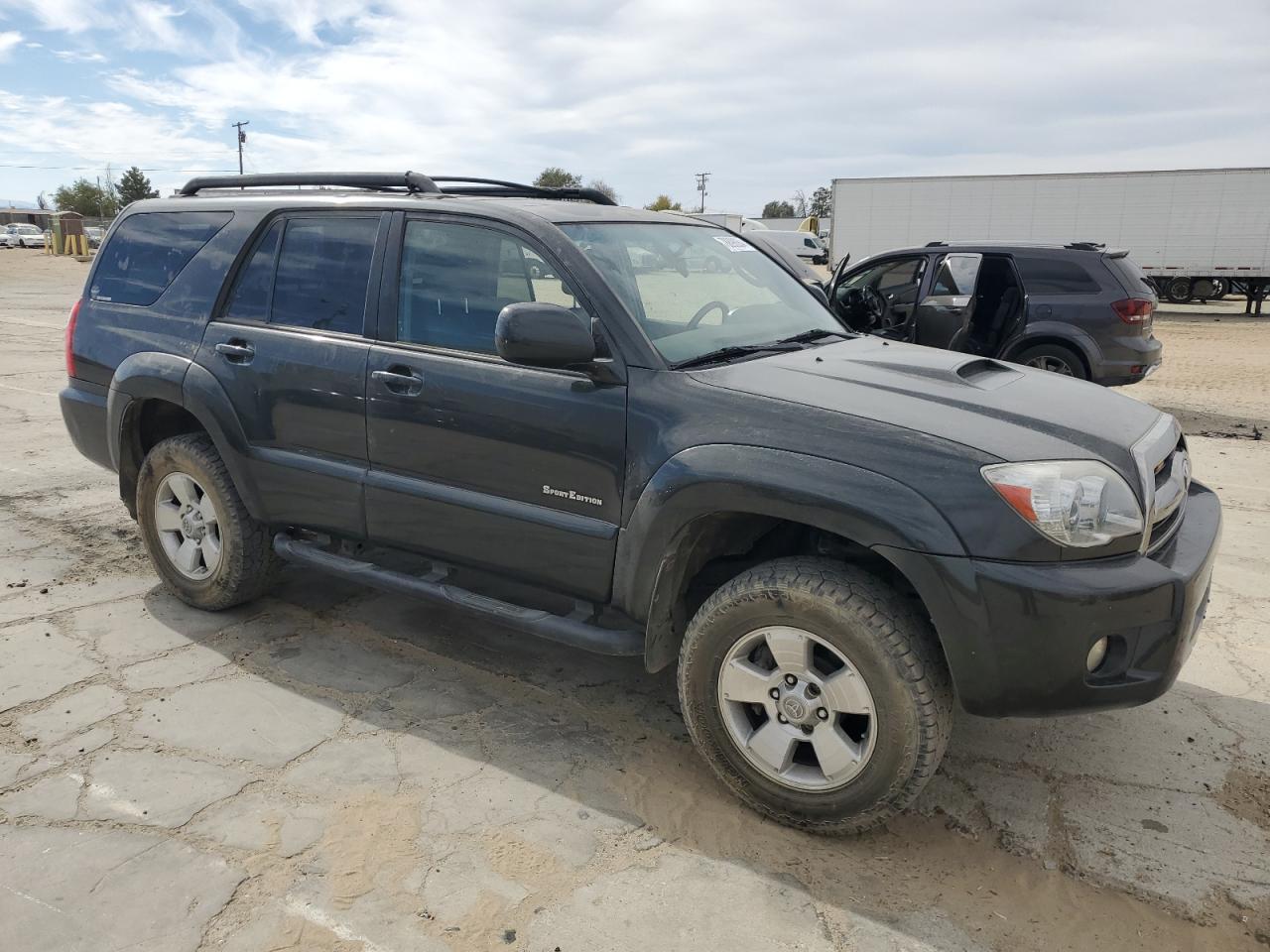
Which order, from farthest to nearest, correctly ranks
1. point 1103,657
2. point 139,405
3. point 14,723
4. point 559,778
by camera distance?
1. point 139,405
2. point 14,723
3. point 559,778
4. point 1103,657

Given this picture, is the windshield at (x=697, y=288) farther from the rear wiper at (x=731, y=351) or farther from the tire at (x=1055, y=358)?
the tire at (x=1055, y=358)

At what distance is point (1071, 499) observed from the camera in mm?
2533

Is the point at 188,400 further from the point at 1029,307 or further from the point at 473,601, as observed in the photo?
the point at 1029,307

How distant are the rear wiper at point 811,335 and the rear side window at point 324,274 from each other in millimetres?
→ 1652

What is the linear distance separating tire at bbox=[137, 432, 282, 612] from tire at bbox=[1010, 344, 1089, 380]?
7.13 meters

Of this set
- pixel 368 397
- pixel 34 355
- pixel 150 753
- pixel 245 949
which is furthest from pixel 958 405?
pixel 34 355

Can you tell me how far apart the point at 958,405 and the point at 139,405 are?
3619 mm

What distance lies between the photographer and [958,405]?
9.50 feet

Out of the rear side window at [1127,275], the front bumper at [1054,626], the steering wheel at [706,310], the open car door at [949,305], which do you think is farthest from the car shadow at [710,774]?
the rear side window at [1127,275]

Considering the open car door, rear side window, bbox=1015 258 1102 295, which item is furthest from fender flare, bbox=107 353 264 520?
rear side window, bbox=1015 258 1102 295

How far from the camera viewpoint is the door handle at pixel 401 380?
3471 mm

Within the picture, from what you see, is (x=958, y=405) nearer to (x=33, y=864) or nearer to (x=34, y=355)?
(x=33, y=864)

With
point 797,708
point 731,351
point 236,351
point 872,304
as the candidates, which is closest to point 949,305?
point 872,304

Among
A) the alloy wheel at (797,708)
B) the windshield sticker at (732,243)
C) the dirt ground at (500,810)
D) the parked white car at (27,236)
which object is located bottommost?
the dirt ground at (500,810)
